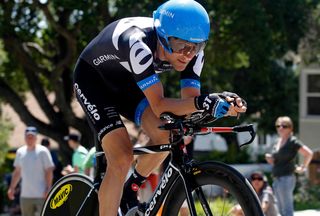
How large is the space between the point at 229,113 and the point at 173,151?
746 mm

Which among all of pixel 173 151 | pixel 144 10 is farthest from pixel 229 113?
pixel 144 10

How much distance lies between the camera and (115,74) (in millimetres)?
4902

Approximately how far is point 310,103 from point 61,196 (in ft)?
64.7

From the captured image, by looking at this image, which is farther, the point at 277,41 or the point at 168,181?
the point at 277,41

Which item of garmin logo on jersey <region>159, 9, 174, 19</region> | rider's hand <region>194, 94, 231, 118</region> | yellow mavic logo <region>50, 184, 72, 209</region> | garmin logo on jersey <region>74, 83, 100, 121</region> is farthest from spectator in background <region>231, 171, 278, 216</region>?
rider's hand <region>194, 94, 231, 118</region>

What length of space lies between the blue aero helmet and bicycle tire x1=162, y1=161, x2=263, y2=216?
0.79 m

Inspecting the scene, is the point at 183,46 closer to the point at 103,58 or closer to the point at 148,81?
the point at 148,81

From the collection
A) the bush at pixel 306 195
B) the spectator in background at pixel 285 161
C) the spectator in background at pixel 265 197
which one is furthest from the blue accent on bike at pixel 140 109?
the bush at pixel 306 195

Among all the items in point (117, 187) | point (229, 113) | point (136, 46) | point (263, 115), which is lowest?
point (263, 115)

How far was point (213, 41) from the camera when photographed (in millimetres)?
20391

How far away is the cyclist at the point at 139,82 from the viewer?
4.39 m

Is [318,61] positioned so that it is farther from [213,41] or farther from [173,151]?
[173,151]

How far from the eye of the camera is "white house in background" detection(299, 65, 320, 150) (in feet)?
79.1

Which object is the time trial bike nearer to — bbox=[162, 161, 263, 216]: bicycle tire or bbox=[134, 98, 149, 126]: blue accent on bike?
bbox=[162, 161, 263, 216]: bicycle tire
